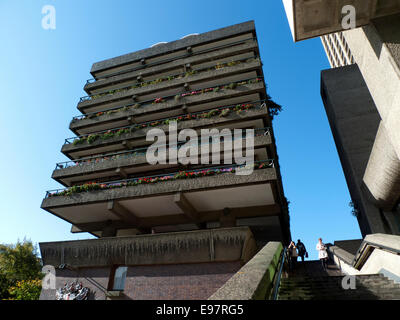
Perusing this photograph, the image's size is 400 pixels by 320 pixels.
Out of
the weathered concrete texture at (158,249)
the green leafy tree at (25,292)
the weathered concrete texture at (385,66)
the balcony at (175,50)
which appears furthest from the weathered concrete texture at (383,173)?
the green leafy tree at (25,292)

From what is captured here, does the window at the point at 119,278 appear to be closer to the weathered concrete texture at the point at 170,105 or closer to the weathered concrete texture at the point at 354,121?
the weathered concrete texture at the point at 170,105

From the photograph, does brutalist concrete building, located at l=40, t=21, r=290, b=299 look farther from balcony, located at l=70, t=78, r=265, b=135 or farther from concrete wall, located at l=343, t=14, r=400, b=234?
concrete wall, located at l=343, t=14, r=400, b=234

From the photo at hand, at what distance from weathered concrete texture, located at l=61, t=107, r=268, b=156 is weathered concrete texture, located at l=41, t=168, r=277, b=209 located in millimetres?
5031

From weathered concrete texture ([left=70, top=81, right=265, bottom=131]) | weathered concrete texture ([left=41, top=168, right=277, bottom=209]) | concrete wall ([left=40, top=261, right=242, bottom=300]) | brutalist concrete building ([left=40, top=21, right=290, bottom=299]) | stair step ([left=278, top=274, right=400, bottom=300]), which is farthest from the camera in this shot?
weathered concrete texture ([left=70, top=81, right=265, bottom=131])

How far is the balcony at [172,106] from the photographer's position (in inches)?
811

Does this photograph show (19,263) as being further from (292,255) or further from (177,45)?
(292,255)

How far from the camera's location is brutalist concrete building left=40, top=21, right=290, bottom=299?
1388 cm

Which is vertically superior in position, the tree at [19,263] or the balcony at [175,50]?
the balcony at [175,50]

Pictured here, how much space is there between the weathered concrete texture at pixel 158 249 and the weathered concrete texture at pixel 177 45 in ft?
65.1

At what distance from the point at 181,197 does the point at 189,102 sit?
29.0ft

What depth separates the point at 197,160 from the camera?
17.9 metres

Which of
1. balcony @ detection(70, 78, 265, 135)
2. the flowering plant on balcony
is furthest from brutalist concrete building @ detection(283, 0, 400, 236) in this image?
the flowering plant on balcony

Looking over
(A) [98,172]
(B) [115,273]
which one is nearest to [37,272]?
(A) [98,172]

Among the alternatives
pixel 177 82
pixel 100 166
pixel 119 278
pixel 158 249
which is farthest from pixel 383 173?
pixel 100 166
